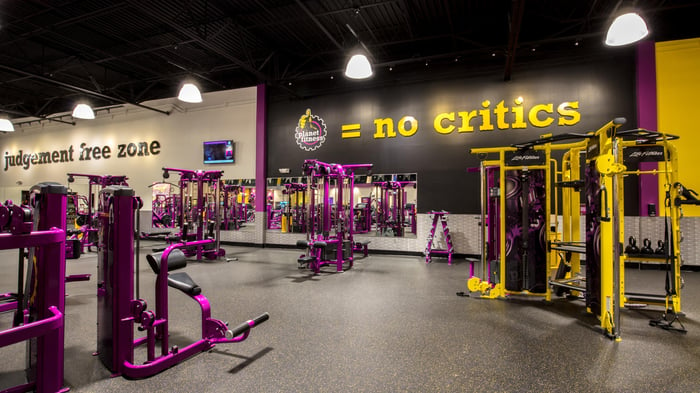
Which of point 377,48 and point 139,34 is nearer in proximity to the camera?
point 139,34

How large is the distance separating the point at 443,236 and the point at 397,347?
5332 millimetres

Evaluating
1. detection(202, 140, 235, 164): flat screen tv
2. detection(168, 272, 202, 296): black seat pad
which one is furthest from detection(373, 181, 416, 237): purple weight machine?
detection(168, 272, 202, 296): black seat pad

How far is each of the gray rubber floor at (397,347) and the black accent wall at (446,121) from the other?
347cm

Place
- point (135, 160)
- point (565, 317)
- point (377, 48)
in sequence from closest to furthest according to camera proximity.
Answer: point (565, 317) → point (377, 48) → point (135, 160)

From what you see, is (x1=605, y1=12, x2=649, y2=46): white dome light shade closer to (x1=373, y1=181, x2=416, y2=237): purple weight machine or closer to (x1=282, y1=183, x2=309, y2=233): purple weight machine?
(x1=373, y1=181, x2=416, y2=237): purple weight machine

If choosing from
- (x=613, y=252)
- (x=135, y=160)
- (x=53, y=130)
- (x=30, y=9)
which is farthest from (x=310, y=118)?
(x=53, y=130)

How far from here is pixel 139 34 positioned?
774cm

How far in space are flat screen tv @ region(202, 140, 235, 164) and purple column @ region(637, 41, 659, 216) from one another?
9.84 metres

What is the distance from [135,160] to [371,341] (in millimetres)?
11666

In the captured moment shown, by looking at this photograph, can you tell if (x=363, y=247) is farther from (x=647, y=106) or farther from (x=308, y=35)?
(x=647, y=106)

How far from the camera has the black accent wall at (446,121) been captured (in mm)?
7094

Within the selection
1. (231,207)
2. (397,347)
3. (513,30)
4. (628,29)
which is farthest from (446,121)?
(231,207)

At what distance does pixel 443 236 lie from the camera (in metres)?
7.94

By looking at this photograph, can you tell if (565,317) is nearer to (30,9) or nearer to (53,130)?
(30,9)
